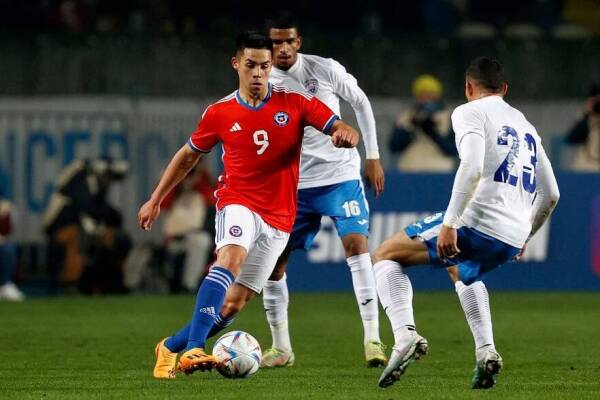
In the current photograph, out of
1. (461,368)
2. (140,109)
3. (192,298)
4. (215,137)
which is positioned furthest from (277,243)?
(140,109)

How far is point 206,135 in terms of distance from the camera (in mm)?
9609

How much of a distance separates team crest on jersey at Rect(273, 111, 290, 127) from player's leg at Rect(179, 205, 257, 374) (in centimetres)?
56

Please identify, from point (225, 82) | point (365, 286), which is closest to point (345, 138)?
point (365, 286)

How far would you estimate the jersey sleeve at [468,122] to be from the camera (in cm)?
847

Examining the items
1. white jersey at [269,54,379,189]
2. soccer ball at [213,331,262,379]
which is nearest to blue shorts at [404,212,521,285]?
soccer ball at [213,331,262,379]

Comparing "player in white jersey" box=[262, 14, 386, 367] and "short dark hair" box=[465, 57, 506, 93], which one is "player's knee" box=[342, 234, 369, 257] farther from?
"short dark hair" box=[465, 57, 506, 93]

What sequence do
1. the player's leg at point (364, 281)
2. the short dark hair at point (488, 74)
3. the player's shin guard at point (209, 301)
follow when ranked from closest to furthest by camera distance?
the short dark hair at point (488, 74), the player's shin guard at point (209, 301), the player's leg at point (364, 281)

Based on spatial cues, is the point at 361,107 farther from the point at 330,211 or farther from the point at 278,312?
the point at 278,312

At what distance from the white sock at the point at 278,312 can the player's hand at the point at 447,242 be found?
2.48m

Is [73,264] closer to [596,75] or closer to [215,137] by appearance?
[596,75]

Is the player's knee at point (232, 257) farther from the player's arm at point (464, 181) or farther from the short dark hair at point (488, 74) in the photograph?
the short dark hair at point (488, 74)

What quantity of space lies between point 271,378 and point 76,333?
162 inches

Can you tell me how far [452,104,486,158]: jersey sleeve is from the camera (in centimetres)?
847

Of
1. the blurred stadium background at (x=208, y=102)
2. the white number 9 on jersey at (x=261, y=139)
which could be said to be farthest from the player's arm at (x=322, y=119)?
the blurred stadium background at (x=208, y=102)
